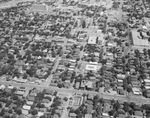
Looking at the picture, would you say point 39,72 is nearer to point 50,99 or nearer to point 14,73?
point 14,73

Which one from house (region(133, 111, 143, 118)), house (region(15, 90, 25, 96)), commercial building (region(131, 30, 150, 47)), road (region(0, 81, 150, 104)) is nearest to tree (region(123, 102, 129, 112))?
house (region(133, 111, 143, 118))

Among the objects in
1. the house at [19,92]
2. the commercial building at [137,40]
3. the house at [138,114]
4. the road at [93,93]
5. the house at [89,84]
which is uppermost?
the commercial building at [137,40]

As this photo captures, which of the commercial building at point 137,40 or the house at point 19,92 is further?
the commercial building at point 137,40

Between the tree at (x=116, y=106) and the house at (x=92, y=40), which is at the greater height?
the house at (x=92, y=40)

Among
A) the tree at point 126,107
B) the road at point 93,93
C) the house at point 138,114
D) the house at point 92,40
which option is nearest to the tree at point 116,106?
the tree at point 126,107

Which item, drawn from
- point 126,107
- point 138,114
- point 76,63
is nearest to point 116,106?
point 126,107

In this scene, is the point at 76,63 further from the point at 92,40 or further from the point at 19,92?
the point at 19,92

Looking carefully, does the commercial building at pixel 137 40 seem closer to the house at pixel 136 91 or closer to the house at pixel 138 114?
the house at pixel 136 91

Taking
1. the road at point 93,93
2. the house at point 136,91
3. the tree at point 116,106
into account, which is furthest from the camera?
the house at point 136,91

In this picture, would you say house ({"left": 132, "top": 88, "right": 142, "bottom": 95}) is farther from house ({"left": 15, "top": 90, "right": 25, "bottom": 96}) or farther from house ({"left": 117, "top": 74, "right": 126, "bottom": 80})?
house ({"left": 15, "top": 90, "right": 25, "bottom": 96})
